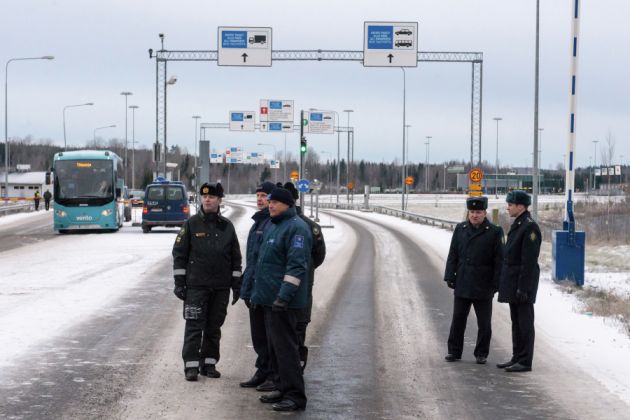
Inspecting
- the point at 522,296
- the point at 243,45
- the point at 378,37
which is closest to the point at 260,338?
the point at 522,296

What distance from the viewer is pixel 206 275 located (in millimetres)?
8531

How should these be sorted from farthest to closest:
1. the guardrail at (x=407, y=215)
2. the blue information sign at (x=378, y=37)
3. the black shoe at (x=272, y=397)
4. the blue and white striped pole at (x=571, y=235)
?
the guardrail at (x=407, y=215), the blue information sign at (x=378, y=37), the blue and white striped pole at (x=571, y=235), the black shoe at (x=272, y=397)

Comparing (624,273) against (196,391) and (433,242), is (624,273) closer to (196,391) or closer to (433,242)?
(433,242)

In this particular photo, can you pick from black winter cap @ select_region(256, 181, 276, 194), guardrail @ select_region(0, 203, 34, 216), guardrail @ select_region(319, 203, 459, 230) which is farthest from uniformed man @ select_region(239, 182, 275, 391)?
guardrail @ select_region(0, 203, 34, 216)

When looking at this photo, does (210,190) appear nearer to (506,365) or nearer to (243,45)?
(506,365)

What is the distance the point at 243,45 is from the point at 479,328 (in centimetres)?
2425

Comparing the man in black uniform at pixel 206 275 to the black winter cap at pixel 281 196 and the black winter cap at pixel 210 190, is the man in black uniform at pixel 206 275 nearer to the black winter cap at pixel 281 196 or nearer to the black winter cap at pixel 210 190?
the black winter cap at pixel 210 190

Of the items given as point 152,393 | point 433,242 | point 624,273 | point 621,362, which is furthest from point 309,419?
point 433,242

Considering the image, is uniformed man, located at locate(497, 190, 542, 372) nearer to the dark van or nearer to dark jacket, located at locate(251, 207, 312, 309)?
dark jacket, located at locate(251, 207, 312, 309)

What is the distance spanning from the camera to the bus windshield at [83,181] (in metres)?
34.6

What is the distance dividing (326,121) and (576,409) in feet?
179

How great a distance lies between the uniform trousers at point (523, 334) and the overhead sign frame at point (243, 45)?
79.3 ft

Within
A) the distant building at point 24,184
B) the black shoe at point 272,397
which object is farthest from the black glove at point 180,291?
the distant building at point 24,184

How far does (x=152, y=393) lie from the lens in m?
7.82
